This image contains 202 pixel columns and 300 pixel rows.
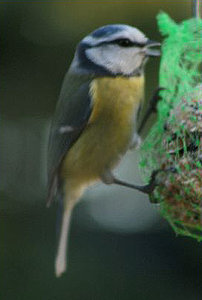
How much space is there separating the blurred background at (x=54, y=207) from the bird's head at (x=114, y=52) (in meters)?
1.29

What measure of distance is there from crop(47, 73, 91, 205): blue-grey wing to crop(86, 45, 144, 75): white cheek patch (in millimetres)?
61

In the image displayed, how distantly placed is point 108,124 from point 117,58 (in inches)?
6.5

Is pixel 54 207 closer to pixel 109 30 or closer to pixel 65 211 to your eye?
pixel 65 211

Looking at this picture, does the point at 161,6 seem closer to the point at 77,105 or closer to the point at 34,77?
the point at 34,77

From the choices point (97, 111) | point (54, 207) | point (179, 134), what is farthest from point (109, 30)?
point (54, 207)

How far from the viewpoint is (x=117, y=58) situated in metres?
1.95

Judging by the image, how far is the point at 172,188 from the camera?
182 cm

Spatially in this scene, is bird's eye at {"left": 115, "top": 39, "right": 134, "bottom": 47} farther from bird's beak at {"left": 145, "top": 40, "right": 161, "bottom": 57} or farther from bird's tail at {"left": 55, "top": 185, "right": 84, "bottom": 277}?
bird's tail at {"left": 55, "top": 185, "right": 84, "bottom": 277}

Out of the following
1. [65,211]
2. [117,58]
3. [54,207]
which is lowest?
[54,207]

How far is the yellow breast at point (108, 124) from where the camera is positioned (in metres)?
1.98

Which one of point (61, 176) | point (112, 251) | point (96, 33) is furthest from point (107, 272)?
point (96, 33)

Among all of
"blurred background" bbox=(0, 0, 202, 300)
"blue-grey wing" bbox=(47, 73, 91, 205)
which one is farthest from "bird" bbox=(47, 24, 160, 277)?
"blurred background" bbox=(0, 0, 202, 300)

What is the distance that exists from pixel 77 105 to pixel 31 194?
1.91m

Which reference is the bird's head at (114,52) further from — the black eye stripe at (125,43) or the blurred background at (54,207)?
the blurred background at (54,207)
